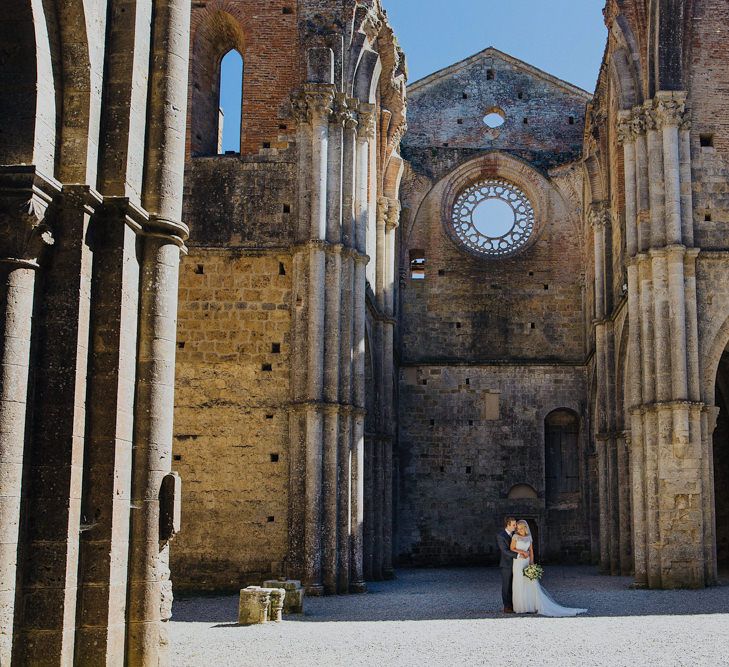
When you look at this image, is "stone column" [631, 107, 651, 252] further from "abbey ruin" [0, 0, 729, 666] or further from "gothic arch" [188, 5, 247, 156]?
"gothic arch" [188, 5, 247, 156]

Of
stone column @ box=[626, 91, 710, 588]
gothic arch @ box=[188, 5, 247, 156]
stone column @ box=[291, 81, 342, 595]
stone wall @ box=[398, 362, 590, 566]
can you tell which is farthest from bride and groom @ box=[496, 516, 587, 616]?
stone wall @ box=[398, 362, 590, 566]

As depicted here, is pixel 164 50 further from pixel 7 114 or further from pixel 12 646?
pixel 12 646

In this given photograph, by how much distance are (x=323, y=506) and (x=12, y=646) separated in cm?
1089

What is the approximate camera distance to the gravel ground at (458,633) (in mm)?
10445

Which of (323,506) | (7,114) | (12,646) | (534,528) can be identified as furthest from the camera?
(534,528)

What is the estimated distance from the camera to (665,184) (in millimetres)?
20266

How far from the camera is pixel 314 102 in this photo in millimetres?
19062

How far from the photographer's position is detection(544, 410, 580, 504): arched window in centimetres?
2930

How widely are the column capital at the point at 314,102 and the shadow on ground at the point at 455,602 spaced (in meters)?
8.06

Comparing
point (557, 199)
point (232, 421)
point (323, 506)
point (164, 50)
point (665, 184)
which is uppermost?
point (557, 199)

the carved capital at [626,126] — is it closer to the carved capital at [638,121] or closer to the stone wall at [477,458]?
the carved capital at [638,121]

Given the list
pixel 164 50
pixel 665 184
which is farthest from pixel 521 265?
pixel 164 50

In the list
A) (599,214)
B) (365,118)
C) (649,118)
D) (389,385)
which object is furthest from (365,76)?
(599,214)

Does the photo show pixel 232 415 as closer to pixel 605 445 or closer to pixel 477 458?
pixel 605 445
